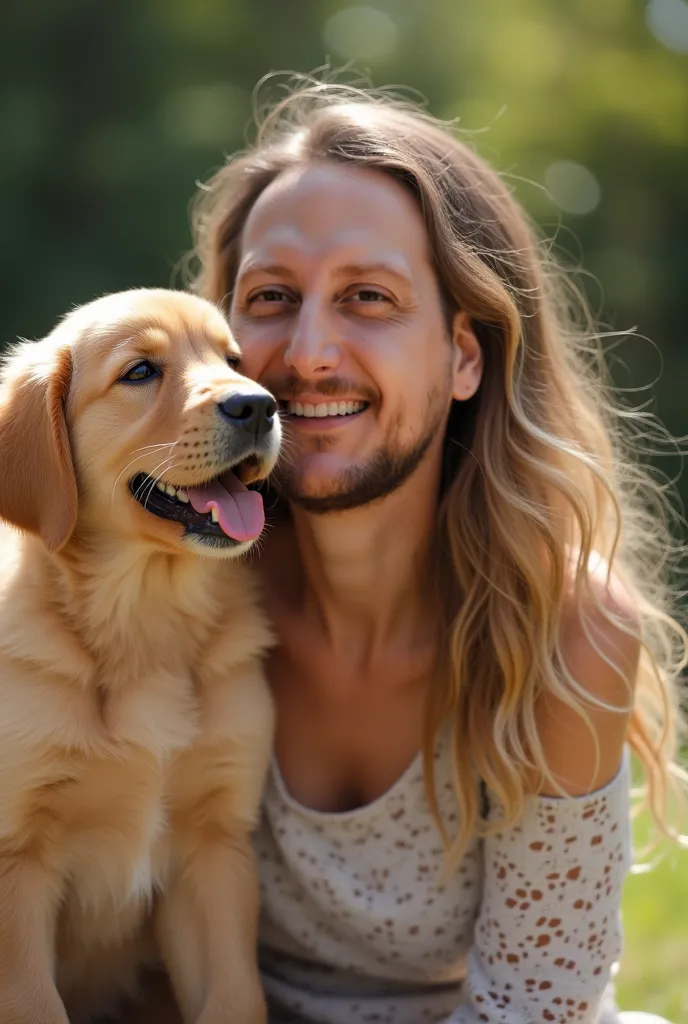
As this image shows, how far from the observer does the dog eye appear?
2787 millimetres

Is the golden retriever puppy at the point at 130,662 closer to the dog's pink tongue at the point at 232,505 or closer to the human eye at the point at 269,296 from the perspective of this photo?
the dog's pink tongue at the point at 232,505

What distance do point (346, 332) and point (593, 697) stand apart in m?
0.97

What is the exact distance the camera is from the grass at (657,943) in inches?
137

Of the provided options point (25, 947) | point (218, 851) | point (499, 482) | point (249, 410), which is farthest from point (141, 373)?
point (25, 947)

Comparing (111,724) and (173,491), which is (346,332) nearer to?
(173,491)

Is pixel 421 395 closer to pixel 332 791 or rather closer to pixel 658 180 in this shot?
pixel 332 791

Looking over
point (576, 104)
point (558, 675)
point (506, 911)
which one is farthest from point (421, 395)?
point (576, 104)

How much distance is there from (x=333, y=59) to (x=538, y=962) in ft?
25.3

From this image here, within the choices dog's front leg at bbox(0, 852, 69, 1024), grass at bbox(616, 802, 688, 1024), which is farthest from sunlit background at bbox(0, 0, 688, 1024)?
dog's front leg at bbox(0, 852, 69, 1024)

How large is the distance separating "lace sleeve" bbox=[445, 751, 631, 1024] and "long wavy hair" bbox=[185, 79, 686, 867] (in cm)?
9

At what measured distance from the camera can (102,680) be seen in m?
2.75

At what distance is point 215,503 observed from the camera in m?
2.66

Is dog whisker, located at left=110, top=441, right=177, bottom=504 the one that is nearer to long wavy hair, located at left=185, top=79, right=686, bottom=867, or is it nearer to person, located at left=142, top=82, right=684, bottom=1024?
person, located at left=142, top=82, right=684, bottom=1024

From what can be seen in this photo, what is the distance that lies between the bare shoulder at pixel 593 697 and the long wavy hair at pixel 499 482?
2cm
